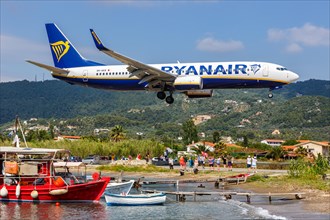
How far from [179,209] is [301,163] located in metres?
16.3

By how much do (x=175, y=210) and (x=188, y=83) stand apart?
17.6 meters

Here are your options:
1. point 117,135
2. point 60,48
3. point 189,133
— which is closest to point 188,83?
point 60,48

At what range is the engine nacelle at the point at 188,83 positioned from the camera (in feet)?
177

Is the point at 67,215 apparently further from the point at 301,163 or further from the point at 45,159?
the point at 301,163

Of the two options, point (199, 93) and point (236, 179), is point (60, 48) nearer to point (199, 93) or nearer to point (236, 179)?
point (199, 93)

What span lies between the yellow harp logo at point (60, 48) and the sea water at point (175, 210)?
2628cm

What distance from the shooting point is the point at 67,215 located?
37.2m

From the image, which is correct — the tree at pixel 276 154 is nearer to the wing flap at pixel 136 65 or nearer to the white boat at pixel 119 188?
the wing flap at pixel 136 65

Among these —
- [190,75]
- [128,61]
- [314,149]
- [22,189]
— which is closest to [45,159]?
[22,189]

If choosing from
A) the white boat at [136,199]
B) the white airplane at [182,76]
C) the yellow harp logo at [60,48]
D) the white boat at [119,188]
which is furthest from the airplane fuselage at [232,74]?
the white boat at [136,199]

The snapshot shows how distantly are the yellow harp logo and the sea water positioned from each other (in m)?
26.3

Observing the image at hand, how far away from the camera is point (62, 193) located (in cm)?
4156

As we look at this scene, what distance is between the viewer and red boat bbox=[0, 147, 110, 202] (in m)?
41.6

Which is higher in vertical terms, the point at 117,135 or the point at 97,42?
the point at 97,42
